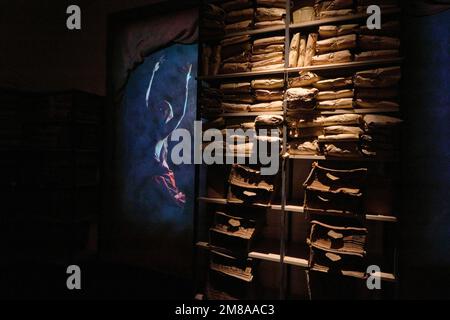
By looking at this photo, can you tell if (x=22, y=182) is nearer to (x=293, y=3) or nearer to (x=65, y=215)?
(x=65, y=215)

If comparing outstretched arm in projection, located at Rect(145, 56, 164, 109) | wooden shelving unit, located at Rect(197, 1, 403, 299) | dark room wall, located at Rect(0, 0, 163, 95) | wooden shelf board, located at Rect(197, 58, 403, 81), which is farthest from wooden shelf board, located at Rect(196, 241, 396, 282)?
dark room wall, located at Rect(0, 0, 163, 95)

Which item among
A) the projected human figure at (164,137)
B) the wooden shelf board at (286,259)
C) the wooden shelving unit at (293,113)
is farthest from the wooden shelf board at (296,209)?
the projected human figure at (164,137)

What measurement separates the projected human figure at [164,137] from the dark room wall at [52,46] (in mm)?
881

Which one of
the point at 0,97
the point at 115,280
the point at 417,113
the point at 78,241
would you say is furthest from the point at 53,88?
the point at 417,113

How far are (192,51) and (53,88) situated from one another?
2.13 meters

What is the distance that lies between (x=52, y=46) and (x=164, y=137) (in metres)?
2.17

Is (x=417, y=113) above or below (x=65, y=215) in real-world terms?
above

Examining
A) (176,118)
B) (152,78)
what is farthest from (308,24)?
(152,78)

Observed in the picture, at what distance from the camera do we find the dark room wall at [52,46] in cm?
414

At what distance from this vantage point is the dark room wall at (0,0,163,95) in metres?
4.14

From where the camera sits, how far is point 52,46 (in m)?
4.38

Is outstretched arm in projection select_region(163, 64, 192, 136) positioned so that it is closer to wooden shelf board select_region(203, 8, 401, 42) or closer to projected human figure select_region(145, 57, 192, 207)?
projected human figure select_region(145, 57, 192, 207)
